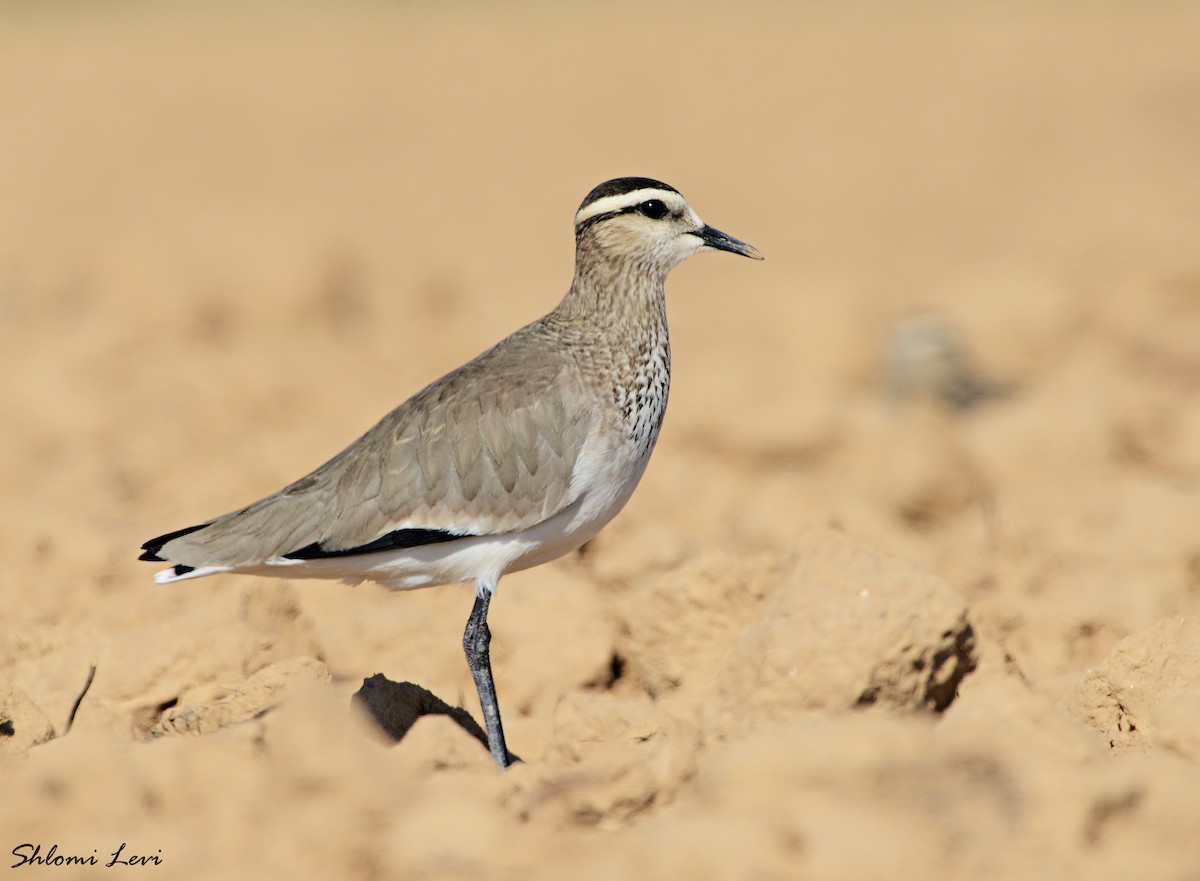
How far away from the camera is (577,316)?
6.27 m

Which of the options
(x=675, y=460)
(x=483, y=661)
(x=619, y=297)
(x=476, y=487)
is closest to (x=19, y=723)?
(x=483, y=661)

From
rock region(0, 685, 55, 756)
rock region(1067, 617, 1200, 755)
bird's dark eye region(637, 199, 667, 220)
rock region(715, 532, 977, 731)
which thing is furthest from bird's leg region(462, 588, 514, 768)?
rock region(1067, 617, 1200, 755)

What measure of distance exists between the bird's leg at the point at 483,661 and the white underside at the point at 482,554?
7cm

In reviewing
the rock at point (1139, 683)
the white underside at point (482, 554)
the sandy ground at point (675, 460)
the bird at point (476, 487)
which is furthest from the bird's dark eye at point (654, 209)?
the rock at point (1139, 683)

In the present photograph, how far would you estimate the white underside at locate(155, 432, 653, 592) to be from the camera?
5707 mm

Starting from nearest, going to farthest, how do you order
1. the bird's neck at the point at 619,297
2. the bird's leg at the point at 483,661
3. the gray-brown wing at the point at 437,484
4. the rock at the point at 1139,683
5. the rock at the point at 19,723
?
the rock at the point at 1139,683
the rock at the point at 19,723
the bird's leg at the point at 483,661
the gray-brown wing at the point at 437,484
the bird's neck at the point at 619,297

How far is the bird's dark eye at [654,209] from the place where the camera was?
249 inches

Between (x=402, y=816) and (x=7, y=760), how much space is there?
1.56 m

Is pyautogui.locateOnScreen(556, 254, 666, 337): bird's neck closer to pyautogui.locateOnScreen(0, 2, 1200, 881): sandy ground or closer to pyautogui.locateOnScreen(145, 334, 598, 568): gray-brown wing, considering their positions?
pyautogui.locateOnScreen(145, 334, 598, 568): gray-brown wing

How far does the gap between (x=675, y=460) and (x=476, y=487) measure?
3.71 meters

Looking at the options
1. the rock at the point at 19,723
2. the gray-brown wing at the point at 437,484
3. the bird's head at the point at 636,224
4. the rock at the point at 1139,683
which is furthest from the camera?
the bird's head at the point at 636,224

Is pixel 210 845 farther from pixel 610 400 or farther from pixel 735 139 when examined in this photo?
pixel 735 139

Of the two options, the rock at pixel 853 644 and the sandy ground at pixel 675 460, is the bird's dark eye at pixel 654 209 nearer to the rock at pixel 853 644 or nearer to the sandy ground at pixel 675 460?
the sandy ground at pixel 675 460

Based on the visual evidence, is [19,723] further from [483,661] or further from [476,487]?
[476,487]
